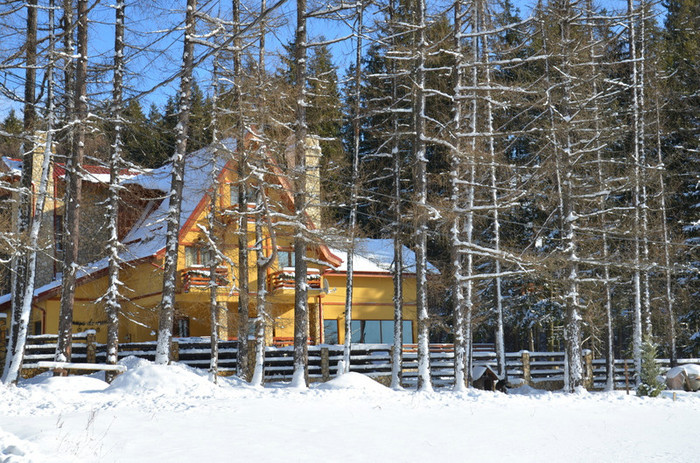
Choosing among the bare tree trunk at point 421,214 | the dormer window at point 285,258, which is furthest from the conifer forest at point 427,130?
the dormer window at point 285,258

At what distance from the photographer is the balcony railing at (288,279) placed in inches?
1124

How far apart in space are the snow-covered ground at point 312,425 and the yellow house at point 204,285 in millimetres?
10619

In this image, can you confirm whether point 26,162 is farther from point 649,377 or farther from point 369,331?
point 649,377

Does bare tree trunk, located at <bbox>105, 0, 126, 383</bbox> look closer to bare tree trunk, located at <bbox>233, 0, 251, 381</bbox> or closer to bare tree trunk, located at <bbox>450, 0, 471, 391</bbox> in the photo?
bare tree trunk, located at <bbox>233, 0, 251, 381</bbox>

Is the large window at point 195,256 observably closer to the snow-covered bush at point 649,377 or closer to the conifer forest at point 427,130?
the conifer forest at point 427,130

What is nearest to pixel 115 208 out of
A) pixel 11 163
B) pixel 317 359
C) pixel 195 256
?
pixel 317 359

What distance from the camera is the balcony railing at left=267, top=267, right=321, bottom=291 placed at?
93.7 ft

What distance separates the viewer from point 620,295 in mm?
31891

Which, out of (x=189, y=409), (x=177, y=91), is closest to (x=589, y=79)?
(x=177, y=91)

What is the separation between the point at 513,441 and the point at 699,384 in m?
16.3

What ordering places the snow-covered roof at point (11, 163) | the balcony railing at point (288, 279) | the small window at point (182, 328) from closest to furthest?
the balcony railing at point (288, 279), the snow-covered roof at point (11, 163), the small window at point (182, 328)

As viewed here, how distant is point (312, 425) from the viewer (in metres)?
11.1

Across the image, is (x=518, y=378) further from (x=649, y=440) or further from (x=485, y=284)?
(x=649, y=440)

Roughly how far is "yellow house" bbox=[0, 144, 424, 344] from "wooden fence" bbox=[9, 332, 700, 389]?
3.01 meters
